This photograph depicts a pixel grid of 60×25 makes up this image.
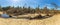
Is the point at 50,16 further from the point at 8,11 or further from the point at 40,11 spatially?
the point at 8,11

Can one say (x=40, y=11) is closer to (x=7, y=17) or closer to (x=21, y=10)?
(x=21, y=10)

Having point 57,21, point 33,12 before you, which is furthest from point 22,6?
point 57,21

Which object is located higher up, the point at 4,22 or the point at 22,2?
the point at 22,2

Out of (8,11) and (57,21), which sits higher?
(8,11)

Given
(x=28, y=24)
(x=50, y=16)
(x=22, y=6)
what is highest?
(x=22, y=6)

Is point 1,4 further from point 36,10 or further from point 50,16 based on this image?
point 50,16

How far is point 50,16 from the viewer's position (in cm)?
174

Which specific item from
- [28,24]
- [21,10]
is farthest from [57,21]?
[21,10]

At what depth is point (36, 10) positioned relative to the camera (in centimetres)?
173

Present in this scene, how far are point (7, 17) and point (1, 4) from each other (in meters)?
0.22

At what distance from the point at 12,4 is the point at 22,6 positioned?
15 cm

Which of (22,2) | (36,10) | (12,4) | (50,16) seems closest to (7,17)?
(12,4)

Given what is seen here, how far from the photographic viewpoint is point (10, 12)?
1689 mm

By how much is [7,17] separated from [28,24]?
13.1 inches
